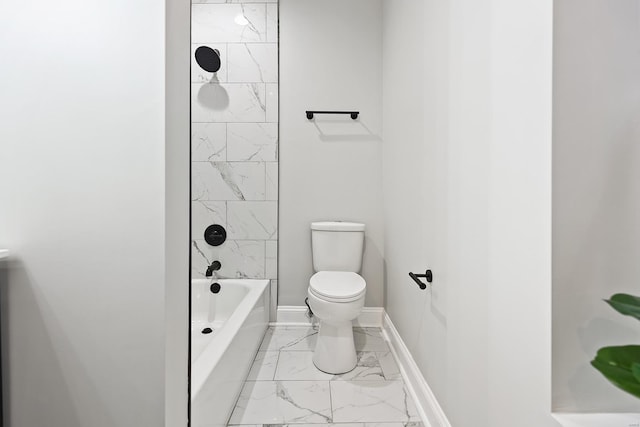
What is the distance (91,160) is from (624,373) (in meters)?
1.13

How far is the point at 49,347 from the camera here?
0.82 m

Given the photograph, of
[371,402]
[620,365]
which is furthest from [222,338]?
[620,365]

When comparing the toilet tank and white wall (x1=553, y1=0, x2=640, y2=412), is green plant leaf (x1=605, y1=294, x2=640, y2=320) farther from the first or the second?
the toilet tank

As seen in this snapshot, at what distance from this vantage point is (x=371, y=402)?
1535 millimetres

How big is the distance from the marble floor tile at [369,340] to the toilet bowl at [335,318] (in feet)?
0.91

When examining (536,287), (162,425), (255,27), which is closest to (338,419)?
(162,425)

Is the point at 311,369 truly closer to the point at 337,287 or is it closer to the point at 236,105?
the point at 337,287

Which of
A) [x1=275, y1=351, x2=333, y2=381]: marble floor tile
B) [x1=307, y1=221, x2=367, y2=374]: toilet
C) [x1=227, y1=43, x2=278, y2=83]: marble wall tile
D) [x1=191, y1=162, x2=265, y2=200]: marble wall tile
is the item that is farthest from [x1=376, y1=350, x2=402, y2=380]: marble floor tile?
[x1=227, y1=43, x2=278, y2=83]: marble wall tile

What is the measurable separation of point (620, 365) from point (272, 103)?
2314mm

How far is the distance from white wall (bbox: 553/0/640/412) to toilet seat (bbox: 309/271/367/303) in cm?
110

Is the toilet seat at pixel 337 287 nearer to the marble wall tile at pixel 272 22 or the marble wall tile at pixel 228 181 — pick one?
the marble wall tile at pixel 228 181

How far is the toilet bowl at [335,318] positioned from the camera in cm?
170

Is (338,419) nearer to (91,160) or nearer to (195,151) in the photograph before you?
(91,160)

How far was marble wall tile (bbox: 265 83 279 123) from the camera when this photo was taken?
2.36 meters
